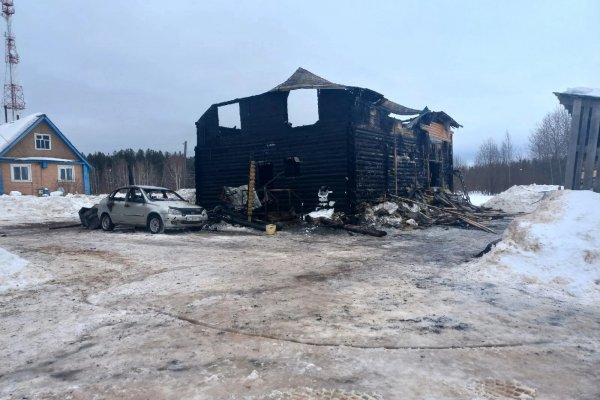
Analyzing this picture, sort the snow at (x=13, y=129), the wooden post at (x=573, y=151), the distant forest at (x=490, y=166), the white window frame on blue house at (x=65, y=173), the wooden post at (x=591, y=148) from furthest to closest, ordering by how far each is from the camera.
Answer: the distant forest at (x=490, y=166)
the white window frame on blue house at (x=65, y=173)
the snow at (x=13, y=129)
the wooden post at (x=573, y=151)
the wooden post at (x=591, y=148)

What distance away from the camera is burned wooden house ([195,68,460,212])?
16.5m

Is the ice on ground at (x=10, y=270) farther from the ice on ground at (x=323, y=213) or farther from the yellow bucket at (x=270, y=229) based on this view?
the ice on ground at (x=323, y=213)

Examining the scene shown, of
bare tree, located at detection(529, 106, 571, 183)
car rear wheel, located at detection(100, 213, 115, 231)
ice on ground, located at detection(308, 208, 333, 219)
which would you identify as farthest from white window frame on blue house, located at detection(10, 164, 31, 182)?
bare tree, located at detection(529, 106, 571, 183)

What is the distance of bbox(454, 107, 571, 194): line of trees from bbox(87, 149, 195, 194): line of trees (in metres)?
40.8

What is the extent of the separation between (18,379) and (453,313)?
4.36 metres

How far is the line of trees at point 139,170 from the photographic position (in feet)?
204

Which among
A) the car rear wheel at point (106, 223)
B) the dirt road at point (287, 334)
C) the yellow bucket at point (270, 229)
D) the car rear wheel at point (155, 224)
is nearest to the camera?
the dirt road at point (287, 334)

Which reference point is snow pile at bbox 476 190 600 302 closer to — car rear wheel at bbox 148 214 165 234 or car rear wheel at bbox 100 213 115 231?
car rear wheel at bbox 148 214 165 234

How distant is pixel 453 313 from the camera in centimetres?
459

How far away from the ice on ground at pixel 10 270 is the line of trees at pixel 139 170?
53.4m

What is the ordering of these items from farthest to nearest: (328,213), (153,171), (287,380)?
(153,171)
(328,213)
(287,380)

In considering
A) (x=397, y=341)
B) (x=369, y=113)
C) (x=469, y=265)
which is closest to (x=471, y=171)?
(x=369, y=113)

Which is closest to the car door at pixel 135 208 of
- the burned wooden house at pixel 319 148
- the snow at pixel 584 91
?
the burned wooden house at pixel 319 148

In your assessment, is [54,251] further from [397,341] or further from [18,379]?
[397,341]
